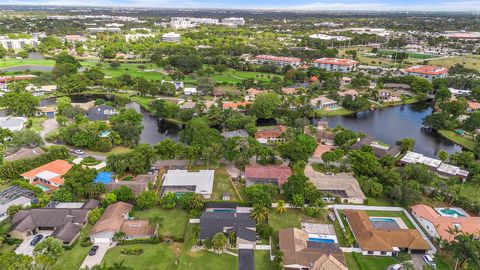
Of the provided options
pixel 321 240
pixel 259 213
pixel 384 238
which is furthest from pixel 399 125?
pixel 259 213

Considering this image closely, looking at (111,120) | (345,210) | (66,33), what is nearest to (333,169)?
(345,210)

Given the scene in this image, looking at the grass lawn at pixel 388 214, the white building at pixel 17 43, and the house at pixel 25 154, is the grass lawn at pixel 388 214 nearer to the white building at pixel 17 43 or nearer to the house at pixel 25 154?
the house at pixel 25 154

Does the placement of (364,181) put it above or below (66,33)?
below

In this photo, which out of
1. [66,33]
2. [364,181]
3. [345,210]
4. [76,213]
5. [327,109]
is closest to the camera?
[76,213]

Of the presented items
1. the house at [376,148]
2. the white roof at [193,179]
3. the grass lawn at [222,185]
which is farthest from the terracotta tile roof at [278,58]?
the white roof at [193,179]

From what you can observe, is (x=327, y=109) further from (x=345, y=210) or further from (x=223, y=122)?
(x=345, y=210)

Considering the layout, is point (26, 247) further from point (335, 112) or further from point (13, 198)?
point (335, 112)

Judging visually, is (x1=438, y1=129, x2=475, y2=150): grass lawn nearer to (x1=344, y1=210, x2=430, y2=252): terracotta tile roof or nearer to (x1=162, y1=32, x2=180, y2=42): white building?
(x1=344, y1=210, x2=430, y2=252): terracotta tile roof
